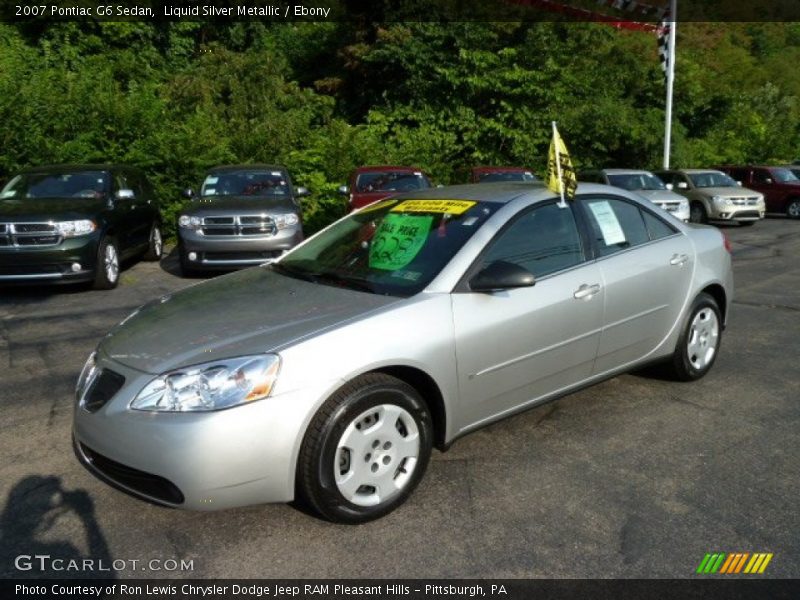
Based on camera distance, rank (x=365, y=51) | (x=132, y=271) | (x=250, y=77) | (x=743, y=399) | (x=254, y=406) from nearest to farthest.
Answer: (x=254, y=406) < (x=743, y=399) < (x=132, y=271) < (x=250, y=77) < (x=365, y=51)

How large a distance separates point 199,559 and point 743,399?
3638 millimetres

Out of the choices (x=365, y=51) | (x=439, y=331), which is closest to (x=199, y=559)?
(x=439, y=331)

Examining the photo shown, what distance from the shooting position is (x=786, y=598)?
2.67 meters

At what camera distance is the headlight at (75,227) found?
861cm

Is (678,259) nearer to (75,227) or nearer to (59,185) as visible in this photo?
(75,227)

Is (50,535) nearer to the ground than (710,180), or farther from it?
nearer to the ground

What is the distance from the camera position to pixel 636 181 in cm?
1566

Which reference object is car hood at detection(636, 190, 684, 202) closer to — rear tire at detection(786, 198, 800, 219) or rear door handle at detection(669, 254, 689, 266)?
rear tire at detection(786, 198, 800, 219)

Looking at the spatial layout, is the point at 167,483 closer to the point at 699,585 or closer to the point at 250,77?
the point at 699,585

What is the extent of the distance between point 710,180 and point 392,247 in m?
16.2

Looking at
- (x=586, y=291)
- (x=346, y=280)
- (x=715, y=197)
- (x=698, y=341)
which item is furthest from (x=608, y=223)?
(x=715, y=197)

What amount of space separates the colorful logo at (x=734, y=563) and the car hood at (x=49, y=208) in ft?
26.6

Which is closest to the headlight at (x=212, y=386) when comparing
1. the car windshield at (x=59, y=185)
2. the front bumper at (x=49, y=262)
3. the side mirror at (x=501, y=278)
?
the side mirror at (x=501, y=278)

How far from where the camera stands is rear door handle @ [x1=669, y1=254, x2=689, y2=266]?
15.3ft
